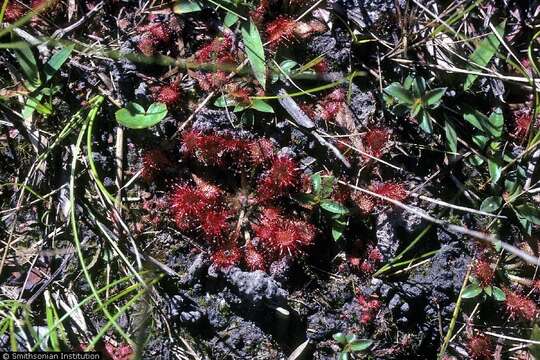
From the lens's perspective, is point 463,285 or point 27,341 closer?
point 27,341

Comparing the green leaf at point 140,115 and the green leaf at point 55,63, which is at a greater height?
the green leaf at point 55,63

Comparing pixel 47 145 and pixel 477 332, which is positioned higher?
pixel 47 145

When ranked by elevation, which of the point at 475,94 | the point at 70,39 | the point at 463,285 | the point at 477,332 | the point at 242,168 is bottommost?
the point at 477,332

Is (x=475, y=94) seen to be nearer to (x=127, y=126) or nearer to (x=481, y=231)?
(x=481, y=231)

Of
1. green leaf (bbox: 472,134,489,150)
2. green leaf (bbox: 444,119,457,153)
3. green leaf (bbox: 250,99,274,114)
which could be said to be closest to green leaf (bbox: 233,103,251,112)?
green leaf (bbox: 250,99,274,114)

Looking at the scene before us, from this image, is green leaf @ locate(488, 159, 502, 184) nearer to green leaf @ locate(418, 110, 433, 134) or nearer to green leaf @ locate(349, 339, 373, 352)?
green leaf @ locate(418, 110, 433, 134)

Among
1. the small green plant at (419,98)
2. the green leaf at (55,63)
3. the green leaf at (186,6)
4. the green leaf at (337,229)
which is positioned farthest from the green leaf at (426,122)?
the green leaf at (55,63)

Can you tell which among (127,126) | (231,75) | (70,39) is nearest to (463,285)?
(231,75)

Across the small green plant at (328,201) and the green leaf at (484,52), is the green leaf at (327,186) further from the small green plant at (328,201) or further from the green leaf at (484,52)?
the green leaf at (484,52)
